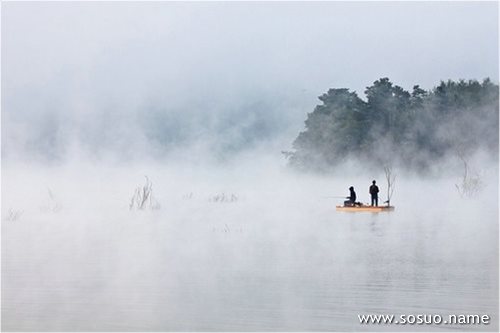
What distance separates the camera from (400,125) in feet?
73.2

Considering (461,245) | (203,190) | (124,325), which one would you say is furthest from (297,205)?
(124,325)

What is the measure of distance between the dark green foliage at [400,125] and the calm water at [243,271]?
27.0ft

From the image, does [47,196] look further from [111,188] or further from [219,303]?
[219,303]

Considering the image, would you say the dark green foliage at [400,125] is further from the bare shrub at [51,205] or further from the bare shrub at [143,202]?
the bare shrub at [51,205]

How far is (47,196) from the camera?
53.9 feet

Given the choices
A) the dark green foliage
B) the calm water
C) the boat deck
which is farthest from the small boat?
the dark green foliage

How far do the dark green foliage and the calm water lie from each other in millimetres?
8223

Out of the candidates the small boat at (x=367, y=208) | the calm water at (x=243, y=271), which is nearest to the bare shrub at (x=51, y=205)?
the calm water at (x=243, y=271)

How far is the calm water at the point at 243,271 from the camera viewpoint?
6.68m

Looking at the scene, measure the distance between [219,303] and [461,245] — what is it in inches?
142

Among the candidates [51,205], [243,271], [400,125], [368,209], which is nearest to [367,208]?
[368,209]

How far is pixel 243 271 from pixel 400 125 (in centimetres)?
1452

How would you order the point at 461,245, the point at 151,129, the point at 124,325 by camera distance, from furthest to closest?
the point at 151,129 → the point at 461,245 → the point at 124,325

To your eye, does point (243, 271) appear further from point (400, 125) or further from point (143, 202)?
point (400, 125)
